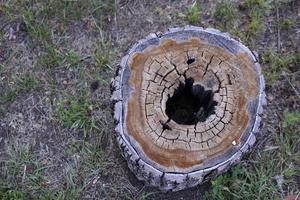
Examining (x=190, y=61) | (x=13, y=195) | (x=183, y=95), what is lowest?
(x=13, y=195)

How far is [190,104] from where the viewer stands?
2.70 meters

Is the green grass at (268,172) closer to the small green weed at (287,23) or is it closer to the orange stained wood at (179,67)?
the orange stained wood at (179,67)

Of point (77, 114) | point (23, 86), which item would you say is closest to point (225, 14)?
point (77, 114)

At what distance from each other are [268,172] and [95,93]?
117 cm

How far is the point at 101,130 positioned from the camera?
2.88 m

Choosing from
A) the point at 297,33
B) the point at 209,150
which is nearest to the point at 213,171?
the point at 209,150

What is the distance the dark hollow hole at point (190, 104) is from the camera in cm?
247

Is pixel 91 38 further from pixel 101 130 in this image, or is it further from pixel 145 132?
pixel 145 132

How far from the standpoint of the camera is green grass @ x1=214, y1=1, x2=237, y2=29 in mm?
3182

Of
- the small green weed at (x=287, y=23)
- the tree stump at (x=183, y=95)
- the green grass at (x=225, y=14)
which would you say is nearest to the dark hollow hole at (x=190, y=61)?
the tree stump at (x=183, y=95)

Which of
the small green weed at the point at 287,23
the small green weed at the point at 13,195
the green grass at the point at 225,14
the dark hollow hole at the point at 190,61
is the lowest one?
the small green weed at the point at 13,195

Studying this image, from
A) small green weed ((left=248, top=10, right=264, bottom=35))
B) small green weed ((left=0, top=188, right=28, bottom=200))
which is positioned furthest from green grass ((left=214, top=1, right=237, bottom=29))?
small green weed ((left=0, top=188, right=28, bottom=200))

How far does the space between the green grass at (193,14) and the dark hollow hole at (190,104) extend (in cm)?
74

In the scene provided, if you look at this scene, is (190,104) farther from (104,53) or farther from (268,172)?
(104,53)
